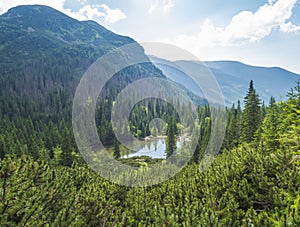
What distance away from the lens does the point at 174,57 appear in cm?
1584

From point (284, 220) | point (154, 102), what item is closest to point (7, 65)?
point (154, 102)

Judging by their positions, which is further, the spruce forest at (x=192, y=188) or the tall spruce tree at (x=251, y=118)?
the tall spruce tree at (x=251, y=118)

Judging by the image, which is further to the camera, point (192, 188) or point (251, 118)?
point (251, 118)

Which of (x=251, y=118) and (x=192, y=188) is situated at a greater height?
(x=251, y=118)

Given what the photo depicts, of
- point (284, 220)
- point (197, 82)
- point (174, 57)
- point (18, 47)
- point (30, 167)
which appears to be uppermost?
point (18, 47)

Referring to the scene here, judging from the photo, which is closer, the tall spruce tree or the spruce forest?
the spruce forest

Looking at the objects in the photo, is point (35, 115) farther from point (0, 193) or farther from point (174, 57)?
point (0, 193)

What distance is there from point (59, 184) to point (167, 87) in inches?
3977

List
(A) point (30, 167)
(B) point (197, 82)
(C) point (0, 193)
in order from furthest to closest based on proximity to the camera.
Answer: (B) point (197, 82), (A) point (30, 167), (C) point (0, 193)

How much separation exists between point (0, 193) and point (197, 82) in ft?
42.8

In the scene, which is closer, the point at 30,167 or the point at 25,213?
the point at 25,213

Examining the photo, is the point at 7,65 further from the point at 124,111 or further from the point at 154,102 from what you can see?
the point at 154,102

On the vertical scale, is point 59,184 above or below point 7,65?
below

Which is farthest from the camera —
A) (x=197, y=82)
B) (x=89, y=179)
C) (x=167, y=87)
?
(x=167, y=87)
